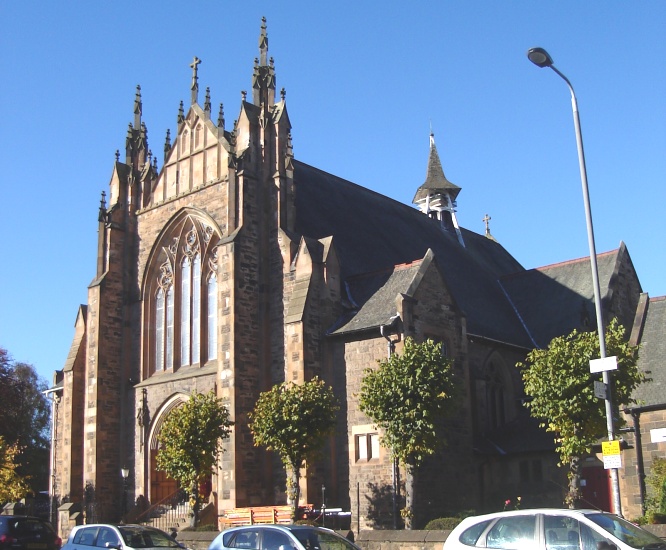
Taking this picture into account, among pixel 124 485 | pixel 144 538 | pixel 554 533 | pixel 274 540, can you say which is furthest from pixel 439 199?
pixel 554 533

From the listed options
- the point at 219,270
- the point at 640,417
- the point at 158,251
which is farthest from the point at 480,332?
the point at 158,251

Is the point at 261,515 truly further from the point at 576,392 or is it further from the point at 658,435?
the point at 658,435

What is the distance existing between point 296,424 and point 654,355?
1285cm

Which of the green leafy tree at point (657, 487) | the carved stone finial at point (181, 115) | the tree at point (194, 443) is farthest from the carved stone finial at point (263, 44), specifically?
the green leafy tree at point (657, 487)

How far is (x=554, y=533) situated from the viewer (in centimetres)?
1316

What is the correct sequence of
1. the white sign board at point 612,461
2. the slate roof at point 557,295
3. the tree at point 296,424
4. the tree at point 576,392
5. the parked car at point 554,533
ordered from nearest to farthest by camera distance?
the parked car at point 554,533 → the white sign board at point 612,461 → the tree at point 576,392 → the tree at point 296,424 → the slate roof at point 557,295

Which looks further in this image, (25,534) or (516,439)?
(516,439)

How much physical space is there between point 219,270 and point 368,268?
21.0 ft

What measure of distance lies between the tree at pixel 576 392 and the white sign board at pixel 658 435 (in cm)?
463

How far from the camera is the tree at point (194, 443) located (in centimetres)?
2802

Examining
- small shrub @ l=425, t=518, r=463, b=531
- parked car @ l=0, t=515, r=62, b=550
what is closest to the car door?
small shrub @ l=425, t=518, r=463, b=531

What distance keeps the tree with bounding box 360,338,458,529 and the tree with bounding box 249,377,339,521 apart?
5.00ft

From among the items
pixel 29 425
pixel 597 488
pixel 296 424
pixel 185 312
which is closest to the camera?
pixel 296 424

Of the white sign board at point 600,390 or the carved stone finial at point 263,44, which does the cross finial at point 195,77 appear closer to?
the carved stone finial at point 263,44
